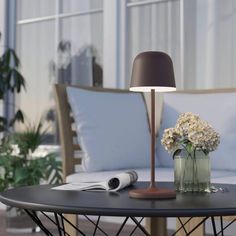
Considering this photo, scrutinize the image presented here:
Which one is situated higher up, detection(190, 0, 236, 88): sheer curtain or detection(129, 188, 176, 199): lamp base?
detection(190, 0, 236, 88): sheer curtain

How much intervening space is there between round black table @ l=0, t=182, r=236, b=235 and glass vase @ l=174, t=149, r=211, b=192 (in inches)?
2.8

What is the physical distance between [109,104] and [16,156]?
67 cm

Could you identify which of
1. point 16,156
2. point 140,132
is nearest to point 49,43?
point 16,156

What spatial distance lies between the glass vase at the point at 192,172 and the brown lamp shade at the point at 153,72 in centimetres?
28

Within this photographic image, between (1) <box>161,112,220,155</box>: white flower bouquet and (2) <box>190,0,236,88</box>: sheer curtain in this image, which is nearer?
(1) <box>161,112,220,155</box>: white flower bouquet

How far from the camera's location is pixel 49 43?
4070 mm

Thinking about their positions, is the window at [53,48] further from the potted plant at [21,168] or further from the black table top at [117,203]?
the black table top at [117,203]

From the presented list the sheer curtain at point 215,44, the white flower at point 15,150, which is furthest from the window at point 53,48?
the white flower at point 15,150

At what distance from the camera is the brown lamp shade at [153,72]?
145cm

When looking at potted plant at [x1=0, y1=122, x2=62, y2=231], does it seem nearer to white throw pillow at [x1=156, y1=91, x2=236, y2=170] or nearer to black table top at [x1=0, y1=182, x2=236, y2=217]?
white throw pillow at [x1=156, y1=91, x2=236, y2=170]

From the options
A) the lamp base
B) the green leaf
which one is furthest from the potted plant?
the lamp base

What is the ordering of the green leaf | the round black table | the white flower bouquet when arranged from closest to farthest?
the round black table → the white flower bouquet → the green leaf

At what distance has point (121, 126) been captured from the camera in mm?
2789

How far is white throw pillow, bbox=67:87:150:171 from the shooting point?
2.68m
